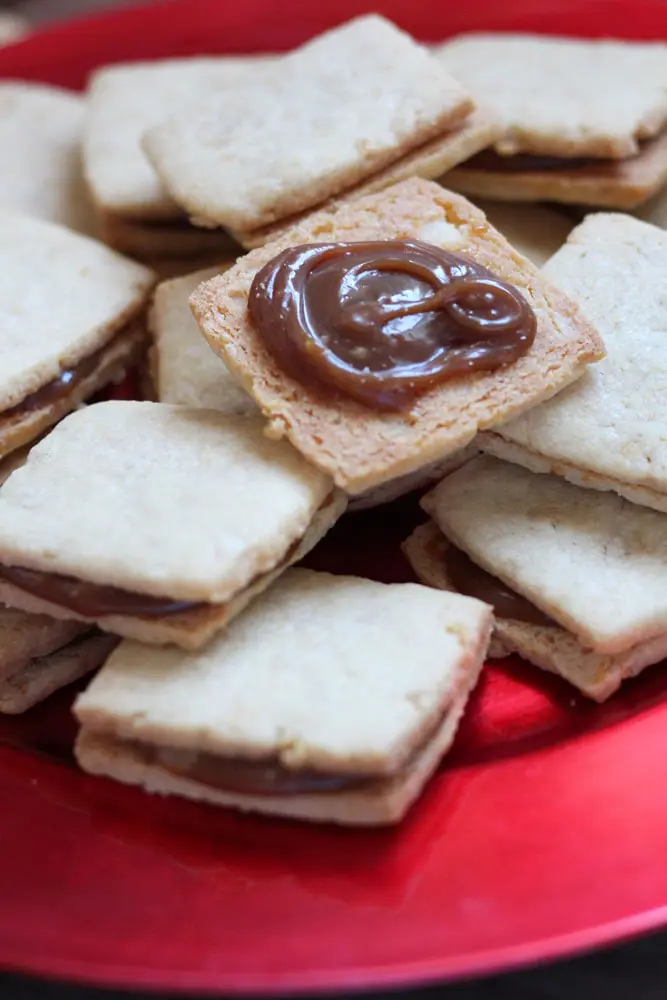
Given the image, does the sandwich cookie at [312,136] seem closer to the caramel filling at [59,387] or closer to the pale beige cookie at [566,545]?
the caramel filling at [59,387]

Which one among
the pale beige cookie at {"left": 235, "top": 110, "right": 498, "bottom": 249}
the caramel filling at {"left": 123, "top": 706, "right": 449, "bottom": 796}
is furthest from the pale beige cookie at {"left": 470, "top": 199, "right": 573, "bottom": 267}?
the caramel filling at {"left": 123, "top": 706, "right": 449, "bottom": 796}

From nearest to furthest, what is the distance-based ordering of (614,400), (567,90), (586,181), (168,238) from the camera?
(614,400) < (586,181) < (567,90) < (168,238)

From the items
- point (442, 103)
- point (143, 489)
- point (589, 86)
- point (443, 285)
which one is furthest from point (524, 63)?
point (143, 489)

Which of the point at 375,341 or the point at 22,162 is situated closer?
the point at 375,341

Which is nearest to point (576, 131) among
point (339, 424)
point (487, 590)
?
point (339, 424)

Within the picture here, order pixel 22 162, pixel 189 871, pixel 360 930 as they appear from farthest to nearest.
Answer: pixel 22 162
pixel 189 871
pixel 360 930

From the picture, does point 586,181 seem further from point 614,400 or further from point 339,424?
point 339,424

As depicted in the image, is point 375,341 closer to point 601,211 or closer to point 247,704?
point 247,704

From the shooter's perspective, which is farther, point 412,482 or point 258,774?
point 412,482
